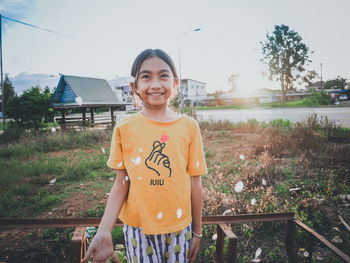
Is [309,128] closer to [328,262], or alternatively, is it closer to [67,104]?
[328,262]

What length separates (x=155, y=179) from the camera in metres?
1.06

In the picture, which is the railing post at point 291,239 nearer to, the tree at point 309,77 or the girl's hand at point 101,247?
the girl's hand at point 101,247

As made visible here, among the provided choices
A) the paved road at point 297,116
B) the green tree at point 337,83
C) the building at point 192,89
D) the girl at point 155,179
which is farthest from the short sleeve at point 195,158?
the green tree at point 337,83

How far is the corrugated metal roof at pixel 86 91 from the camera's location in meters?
13.3

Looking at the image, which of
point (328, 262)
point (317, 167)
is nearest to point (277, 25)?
point (317, 167)

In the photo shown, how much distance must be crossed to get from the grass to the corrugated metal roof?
21.0ft

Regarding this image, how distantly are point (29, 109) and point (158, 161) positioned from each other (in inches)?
520

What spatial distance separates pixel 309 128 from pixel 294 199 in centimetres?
408

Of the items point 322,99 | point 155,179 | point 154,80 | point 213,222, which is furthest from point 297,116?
point 155,179

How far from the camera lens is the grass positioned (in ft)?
8.20

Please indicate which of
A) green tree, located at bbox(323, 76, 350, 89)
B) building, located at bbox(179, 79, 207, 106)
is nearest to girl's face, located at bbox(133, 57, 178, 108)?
building, located at bbox(179, 79, 207, 106)

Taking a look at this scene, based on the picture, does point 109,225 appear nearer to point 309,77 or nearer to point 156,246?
point 156,246

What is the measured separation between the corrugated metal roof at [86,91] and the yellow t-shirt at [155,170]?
12907mm

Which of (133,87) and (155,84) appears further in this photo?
(133,87)
